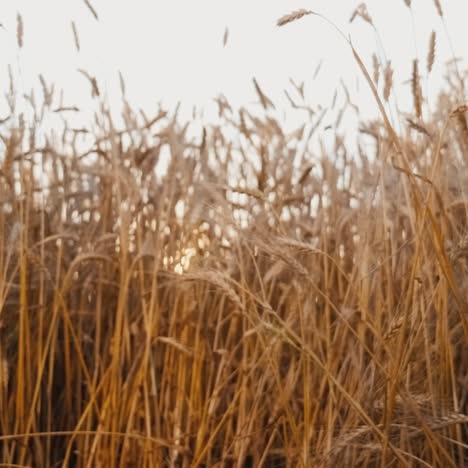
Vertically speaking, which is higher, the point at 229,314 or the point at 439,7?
the point at 439,7

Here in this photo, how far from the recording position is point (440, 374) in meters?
1.36

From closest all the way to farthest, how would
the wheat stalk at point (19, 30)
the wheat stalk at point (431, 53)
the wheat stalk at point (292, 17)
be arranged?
the wheat stalk at point (292, 17) < the wheat stalk at point (431, 53) < the wheat stalk at point (19, 30)

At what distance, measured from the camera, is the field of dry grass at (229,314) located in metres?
1.27

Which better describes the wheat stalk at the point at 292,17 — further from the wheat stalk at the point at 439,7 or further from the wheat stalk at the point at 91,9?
the wheat stalk at the point at 91,9

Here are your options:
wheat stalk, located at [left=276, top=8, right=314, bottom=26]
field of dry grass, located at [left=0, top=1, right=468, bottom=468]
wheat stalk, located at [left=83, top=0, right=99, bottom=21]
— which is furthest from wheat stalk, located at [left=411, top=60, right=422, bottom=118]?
wheat stalk, located at [left=83, top=0, right=99, bottom=21]

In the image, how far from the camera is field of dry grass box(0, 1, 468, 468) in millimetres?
1266

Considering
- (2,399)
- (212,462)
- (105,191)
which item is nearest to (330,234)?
(105,191)

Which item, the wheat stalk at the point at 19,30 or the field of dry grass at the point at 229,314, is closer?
the field of dry grass at the point at 229,314

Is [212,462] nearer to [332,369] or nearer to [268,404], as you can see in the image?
[268,404]

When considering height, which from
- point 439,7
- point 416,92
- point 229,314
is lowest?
point 229,314

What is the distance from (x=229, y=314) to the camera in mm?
Answer: 1644

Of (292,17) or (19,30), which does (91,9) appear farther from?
(292,17)

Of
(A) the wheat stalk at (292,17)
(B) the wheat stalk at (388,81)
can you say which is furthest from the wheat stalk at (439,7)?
(A) the wheat stalk at (292,17)

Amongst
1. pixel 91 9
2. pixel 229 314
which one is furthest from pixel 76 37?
pixel 229 314
